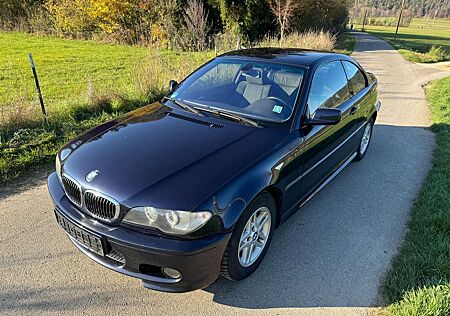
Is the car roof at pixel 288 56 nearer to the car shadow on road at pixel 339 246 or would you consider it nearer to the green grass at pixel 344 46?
the car shadow on road at pixel 339 246

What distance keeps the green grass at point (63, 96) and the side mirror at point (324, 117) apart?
11.9 feet

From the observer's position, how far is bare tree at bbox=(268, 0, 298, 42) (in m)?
20.5

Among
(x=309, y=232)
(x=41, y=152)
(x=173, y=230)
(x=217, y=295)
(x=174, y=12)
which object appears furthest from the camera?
(x=174, y=12)

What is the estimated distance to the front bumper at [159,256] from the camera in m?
2.13

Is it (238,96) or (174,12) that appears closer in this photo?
(238,96)

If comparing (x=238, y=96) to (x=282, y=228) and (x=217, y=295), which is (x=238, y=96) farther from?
(x=217, y=295)

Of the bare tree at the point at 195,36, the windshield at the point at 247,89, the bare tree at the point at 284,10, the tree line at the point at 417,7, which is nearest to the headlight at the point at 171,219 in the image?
the windshield at the point at 247,89

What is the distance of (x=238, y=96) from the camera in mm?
3457

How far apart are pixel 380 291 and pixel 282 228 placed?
1057mm

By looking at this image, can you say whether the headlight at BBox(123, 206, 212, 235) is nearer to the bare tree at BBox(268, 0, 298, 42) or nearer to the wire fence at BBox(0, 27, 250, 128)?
the wire fence at BBox(0, 27, 250, 128)

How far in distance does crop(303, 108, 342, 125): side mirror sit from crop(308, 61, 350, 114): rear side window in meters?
0.13

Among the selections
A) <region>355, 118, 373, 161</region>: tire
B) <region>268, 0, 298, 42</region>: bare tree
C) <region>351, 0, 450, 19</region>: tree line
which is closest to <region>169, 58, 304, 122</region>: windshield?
<region>355, 118, 373, 161</region>: tire

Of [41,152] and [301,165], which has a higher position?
[301,165]

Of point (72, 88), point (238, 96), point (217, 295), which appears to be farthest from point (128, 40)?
point (217, 295)
